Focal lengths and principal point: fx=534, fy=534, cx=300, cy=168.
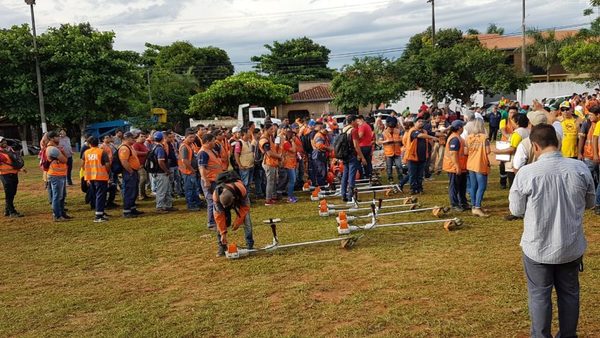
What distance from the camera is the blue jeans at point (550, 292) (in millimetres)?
4078

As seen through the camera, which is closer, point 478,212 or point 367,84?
point 478,212

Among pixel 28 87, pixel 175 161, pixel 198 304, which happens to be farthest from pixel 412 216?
pixel 28 87

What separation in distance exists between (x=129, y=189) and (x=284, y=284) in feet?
21.2

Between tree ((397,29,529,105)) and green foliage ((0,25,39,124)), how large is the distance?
2425cm

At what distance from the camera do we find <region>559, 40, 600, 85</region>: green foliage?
3216 centimetres

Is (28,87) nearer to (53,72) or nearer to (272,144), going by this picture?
(53,72)

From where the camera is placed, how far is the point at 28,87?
108 ft

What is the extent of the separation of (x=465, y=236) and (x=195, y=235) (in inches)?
183

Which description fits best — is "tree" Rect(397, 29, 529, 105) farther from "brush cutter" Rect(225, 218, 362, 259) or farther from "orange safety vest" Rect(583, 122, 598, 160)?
"brush cutter" Rect(225, 218, 362, 259)

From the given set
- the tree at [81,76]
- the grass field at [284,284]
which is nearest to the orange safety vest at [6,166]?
the grass field at [284,284]

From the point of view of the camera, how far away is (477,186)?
9.46m

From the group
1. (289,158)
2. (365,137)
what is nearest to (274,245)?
(289,158)

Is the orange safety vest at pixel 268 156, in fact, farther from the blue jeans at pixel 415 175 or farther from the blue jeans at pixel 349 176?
the blue jeans at pixel 415 175

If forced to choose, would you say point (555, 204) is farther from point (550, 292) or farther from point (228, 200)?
point (228, 200)
